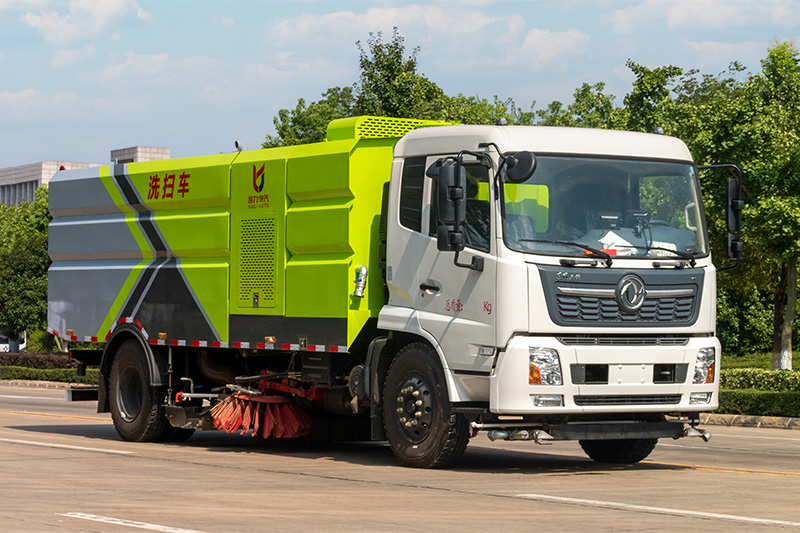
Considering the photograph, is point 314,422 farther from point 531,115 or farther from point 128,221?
point 531,115

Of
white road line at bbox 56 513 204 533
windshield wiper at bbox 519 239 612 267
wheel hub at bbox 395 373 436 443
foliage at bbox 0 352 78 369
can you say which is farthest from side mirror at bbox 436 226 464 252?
foliage at bbox 0 352 78 369

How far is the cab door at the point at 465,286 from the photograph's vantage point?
36.7ft

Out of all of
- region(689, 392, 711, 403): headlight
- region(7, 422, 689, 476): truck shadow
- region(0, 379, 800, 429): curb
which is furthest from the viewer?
region(0, 379, 800, 429): curb

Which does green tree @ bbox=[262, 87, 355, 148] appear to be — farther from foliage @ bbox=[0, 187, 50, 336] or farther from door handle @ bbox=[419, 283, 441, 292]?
door handle @ bbox=[419, 283, 441, 292]

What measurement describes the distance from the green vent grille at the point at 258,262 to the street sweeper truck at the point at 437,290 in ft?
0.07

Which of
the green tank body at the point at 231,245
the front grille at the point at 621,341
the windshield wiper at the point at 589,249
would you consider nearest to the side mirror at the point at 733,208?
the front grille at the point at 621,341

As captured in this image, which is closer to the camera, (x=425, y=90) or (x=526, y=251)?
(x=526, y=251)

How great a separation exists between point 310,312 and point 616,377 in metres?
3.39

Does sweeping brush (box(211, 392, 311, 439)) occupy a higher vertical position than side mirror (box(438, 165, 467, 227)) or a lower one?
lower

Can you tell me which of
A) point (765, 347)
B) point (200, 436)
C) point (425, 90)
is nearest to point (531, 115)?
point (765, 347)

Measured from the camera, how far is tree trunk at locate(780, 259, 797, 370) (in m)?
30.4

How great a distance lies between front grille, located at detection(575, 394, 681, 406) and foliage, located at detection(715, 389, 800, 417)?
36.2 feet

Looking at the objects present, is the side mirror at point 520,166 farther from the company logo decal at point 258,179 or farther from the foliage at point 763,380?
the foliage at point 763,380

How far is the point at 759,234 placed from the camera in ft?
95.1
